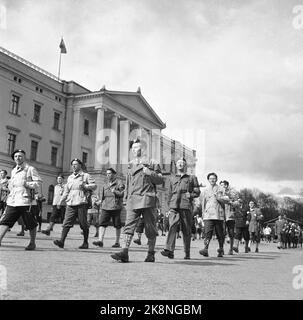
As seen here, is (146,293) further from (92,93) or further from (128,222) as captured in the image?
(92,93)

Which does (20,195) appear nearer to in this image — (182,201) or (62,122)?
(182,201)

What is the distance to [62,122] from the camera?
48.7 m

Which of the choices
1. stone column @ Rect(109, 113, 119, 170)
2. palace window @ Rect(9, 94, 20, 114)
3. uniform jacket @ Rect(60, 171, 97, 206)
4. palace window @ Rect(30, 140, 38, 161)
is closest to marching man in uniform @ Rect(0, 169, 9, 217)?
uniform jacket @ Rect(60, 171, 97, 206)

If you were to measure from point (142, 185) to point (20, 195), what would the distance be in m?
2.70

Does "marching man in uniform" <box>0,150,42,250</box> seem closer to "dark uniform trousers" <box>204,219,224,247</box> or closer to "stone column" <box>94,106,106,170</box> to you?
"dark uniform trousers" <box>204,219,224,247</box>

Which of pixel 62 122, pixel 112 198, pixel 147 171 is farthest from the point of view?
pixel 62 122

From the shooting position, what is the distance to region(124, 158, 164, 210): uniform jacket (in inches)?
273

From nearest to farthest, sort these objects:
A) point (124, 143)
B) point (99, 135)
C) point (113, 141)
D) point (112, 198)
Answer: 1. point (112, 198)
2. point (99, 135)
3. point (113, 141)
4. point (124, 143)

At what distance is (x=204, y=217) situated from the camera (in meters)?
10.1

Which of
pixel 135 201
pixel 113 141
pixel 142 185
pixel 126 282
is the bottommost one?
pixel 126 282

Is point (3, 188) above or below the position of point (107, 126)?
below

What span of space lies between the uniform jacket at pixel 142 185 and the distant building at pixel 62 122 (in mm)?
33792

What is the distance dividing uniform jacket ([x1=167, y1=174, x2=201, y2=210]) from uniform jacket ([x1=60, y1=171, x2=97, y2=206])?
1700 mm

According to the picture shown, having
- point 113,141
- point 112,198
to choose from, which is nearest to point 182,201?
point 112,198
